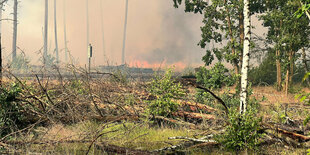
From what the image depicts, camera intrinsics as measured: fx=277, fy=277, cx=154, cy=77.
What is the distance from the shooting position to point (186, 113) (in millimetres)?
9406

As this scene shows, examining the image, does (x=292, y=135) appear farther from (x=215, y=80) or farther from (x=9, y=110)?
(x=9, y=110)

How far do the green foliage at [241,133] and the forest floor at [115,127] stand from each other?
1.19ft

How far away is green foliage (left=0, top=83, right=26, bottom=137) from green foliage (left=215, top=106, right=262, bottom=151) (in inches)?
208

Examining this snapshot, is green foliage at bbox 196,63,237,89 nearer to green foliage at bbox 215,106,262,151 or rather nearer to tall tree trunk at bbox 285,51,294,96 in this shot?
green foliage at bbox 215,106,262,151

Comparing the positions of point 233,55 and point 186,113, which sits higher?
point 233,55

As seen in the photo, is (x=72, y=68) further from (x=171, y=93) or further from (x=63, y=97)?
(x=171, y=93)

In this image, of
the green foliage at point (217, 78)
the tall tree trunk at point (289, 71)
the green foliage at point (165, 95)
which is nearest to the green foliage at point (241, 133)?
the green foliage at point (165, 95)

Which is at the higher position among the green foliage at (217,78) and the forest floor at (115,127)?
the green foliage at (217,78)

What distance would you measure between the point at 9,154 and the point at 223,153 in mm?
4817

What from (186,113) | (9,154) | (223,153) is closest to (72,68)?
(9,154)

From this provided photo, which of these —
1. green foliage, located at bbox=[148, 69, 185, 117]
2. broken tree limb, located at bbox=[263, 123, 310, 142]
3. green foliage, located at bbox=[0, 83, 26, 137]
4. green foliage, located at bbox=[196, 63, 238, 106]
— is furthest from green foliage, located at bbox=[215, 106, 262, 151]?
green foliage, located at bbox=[0, 83, 26, 137]

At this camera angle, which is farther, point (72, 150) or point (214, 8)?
point (214, 8)

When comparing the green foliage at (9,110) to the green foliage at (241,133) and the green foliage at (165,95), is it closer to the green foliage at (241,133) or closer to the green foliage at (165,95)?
the green foliage at (165,95)

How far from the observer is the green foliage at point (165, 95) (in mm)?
9070
